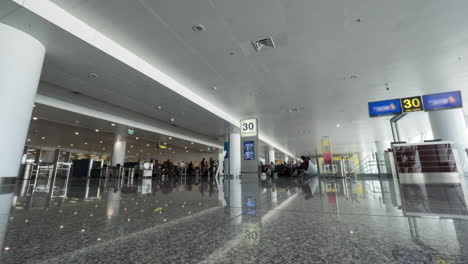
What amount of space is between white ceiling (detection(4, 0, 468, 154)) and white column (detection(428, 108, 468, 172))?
1210mm

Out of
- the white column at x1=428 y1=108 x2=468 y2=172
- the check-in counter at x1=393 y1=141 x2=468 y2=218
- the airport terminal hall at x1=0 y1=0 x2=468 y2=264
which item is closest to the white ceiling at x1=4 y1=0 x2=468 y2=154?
the airport terminal hall at x1=0 y1=0 x2=468 y2=264

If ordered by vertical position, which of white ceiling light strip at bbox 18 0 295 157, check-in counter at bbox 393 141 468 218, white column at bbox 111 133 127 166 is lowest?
check-in counter at bbox 393 141 468 218

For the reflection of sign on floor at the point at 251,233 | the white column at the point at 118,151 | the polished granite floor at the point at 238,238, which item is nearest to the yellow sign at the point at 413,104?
the polished granite floor at the point at 238,238

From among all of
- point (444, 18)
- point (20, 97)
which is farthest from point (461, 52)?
point (20, 97)

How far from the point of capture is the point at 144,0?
14.2ft

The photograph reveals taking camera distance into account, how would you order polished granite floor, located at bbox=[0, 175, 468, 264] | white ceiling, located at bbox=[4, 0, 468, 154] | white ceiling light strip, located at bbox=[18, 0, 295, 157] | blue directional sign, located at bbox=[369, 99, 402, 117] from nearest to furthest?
polished granite floor, located at bbox=[0, 175, 468, 264], white ceiling light strip, located at bbox=[18, 0, 295, 157], white ceiling, located at bbox=[4, 0, 468, 154], blue directional sign, located at bbox=[369, 99, 402, 117]

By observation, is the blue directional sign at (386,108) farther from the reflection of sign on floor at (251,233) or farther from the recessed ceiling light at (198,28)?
the reflection of sign on floor at (251,233)

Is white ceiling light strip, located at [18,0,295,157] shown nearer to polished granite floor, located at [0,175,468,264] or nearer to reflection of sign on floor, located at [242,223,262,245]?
polished granite floor, located at [0,175,468,264]

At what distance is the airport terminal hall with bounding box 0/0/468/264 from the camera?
3.40 ft

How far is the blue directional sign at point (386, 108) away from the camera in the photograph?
859cm

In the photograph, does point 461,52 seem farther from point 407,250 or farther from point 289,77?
point 407,250

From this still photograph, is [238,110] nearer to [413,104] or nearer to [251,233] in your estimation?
[413,104]

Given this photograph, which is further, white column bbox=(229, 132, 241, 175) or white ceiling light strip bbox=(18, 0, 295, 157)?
white column bbox=(229, 132, 241, 175)

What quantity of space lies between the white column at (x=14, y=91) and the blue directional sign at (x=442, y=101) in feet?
43.9
